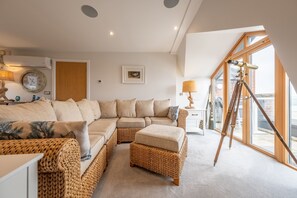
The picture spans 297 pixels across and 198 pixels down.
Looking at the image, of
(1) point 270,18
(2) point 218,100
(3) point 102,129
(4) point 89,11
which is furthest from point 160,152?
(2) point 218,100

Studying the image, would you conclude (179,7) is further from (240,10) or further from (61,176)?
(61,176)

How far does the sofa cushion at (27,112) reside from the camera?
1.05 meters

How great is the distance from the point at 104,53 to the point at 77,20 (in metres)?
1.18

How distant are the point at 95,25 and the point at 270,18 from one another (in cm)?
290

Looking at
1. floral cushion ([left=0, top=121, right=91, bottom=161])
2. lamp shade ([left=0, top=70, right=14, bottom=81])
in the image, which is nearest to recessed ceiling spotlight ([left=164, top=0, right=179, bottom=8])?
floral cushion ([left=0, top=121, right=91, bottom=161])

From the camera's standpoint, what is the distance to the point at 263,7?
1.42 m

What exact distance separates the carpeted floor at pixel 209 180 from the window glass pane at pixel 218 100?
1630 millimetres

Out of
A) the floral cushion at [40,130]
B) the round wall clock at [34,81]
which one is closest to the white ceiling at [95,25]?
the round wall clock at [34,81]

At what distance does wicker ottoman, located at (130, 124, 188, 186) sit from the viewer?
151 centimetres

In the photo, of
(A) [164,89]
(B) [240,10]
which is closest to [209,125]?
(A) [164,89]

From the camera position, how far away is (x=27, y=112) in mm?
1219

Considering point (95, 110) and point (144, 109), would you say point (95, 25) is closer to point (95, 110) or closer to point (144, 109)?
point (95, 110)

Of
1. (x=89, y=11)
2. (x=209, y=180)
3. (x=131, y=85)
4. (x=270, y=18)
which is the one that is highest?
(x=89, y=11)

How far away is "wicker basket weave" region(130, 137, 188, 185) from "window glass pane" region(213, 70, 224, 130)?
8.63 ft
